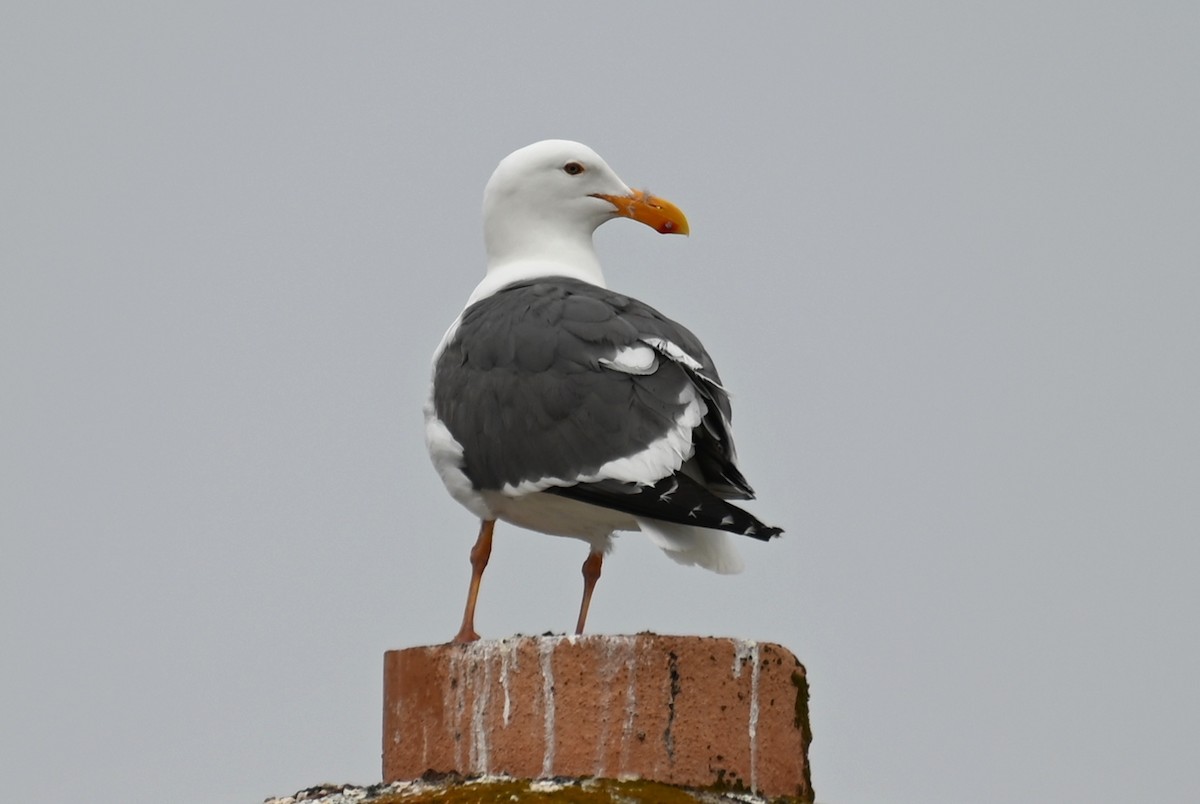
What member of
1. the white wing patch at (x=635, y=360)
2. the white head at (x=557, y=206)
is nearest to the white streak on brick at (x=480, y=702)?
the white wing patch at (x=635, y=360)

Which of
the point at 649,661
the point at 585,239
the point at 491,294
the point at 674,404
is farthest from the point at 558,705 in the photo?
the point at 585,239

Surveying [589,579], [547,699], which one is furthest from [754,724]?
[589,579]

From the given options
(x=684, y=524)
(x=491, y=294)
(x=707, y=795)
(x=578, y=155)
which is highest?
(x=578, y=155)

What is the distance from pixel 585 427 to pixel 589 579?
1222 millimetres

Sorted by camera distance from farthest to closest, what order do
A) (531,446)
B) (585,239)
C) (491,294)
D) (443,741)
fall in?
(585,239) → (491,294) → (531,446) → (443,741)

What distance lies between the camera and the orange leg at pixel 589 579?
7051 mm

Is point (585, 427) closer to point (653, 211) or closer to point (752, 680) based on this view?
point (752, 680)

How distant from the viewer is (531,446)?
6.15 m

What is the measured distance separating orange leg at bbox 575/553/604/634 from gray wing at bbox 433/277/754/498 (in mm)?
894

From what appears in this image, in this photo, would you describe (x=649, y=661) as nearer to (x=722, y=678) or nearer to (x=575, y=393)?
(x=722, y=678)

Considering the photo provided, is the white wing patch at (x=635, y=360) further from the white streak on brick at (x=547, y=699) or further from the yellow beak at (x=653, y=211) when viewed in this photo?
the yellow beak at (x=653, y=211)

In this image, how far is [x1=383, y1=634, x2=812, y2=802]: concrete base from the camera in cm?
541

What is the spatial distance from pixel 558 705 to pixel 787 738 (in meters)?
0.80

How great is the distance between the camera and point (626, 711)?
542cm
